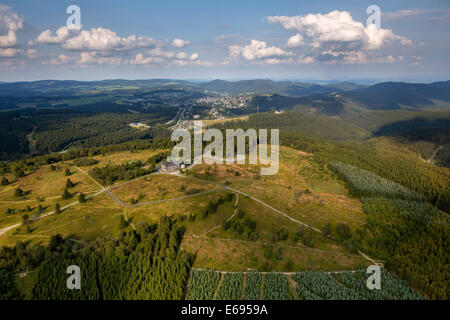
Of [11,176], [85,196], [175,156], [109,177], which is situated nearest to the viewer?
[85,196]

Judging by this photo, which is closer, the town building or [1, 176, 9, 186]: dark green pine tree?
[1, 176, 9, 186]: dark green pine tree

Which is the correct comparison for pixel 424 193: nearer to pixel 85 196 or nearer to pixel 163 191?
pixel 163 191

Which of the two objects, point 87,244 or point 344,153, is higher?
point 344,153

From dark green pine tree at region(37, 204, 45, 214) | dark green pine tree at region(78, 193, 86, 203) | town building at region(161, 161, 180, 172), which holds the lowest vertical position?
dark green pine tree at region(37, 204, 45, 214)

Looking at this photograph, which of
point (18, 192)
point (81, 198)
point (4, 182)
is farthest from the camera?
point (4, 182)

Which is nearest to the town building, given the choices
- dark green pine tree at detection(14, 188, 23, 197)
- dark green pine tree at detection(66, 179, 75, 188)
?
dark green pine tree at detection(66, 179, 75, 188)

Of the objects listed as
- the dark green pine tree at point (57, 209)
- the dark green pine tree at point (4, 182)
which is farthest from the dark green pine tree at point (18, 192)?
the dark green pine tree at point (57, 209)

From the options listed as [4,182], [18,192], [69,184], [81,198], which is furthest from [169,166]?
[4,182]

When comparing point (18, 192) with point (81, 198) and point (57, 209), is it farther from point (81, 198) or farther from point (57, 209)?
point (81, 198)

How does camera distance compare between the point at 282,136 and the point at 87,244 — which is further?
the point at 282,136

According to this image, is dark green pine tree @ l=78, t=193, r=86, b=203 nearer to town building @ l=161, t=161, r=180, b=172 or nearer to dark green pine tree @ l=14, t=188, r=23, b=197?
dark green pine tree @ l=14, t=188, r=23, b=197

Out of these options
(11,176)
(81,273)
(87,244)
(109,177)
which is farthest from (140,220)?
(11,176)
